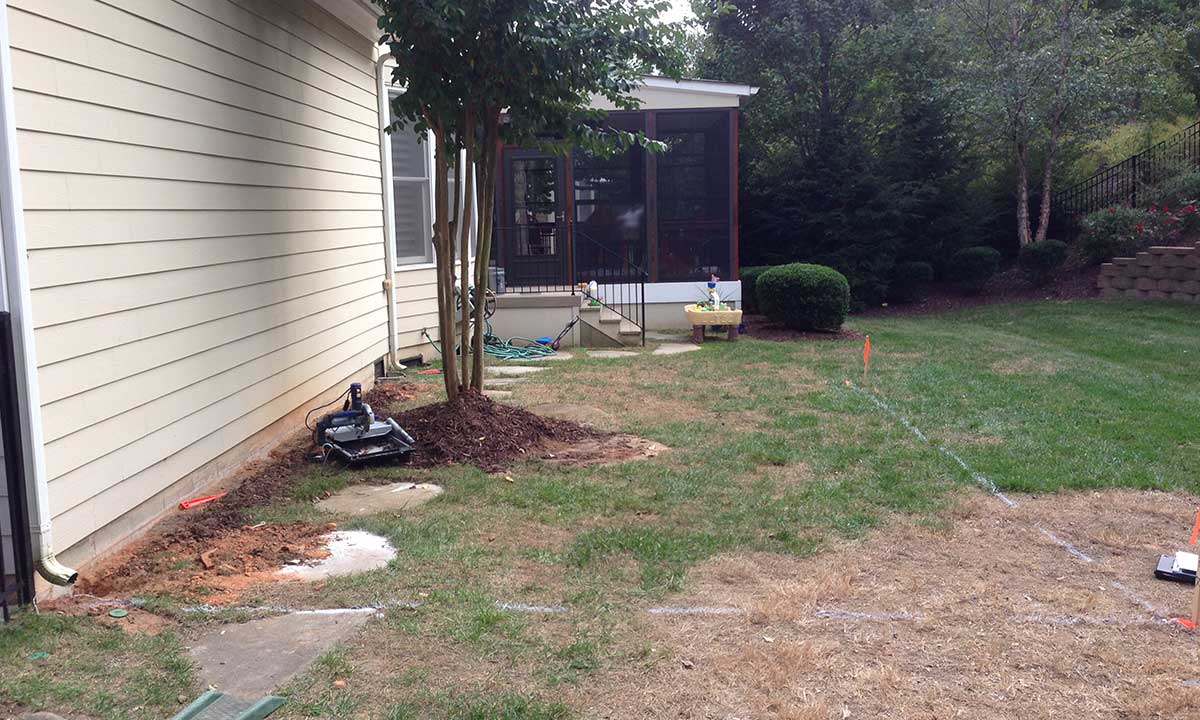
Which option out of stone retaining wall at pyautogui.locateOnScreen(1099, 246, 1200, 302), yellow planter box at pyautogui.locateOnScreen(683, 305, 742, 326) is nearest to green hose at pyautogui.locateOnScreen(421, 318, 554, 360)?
yellow planter box at pyautogui.locateOnScreen(683, 305, 742, 326)

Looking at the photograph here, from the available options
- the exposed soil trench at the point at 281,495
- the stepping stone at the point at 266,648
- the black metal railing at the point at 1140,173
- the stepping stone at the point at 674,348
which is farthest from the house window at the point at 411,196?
the black metal railing at the point at 1140,173

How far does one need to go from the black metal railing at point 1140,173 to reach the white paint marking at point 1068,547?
579 inches

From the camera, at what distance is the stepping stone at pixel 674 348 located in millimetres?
11812

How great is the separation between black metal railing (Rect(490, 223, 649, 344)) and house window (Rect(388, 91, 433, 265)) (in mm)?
2973

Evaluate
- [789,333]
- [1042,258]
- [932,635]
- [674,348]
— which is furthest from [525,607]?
[1042,258]

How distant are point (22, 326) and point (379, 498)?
223 centimetres

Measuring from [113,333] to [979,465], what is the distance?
196 inches

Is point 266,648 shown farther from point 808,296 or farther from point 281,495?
point 808,296

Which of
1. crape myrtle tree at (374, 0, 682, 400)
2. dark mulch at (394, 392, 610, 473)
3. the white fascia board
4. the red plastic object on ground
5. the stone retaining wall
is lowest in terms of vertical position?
the red plastic object on ground

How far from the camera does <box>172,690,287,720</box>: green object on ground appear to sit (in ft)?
9.87

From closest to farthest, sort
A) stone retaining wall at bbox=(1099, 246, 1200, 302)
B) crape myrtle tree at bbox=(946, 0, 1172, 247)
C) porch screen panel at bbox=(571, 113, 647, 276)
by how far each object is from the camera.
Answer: porch screen panel at bbox=(571, 113, 647, 276)
stone retaining wall at bbox=(1099, 246, 1200, 302)
crape myrtle tree at bbox=(946, 0, 1172, 247)

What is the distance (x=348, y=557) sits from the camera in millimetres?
4547

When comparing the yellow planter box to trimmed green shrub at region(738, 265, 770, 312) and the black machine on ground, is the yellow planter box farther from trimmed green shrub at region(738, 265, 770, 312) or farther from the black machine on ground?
the black machine on ground

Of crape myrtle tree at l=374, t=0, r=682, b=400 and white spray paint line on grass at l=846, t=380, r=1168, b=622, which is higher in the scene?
crape myrtle tree at l=374, t=0, r=682, b=400
